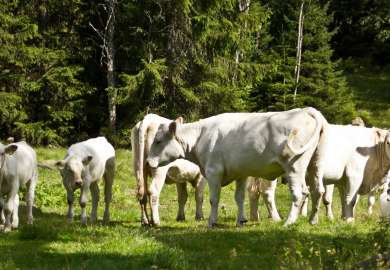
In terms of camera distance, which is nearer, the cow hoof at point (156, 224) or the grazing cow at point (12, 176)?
the grazing cow at point (12, 176)

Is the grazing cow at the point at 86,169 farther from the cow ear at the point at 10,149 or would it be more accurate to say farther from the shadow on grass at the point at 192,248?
the shadow on grass at the point at 192,248

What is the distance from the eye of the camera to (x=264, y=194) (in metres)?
14.8

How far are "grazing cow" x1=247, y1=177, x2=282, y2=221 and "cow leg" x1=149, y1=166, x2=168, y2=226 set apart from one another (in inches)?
81.0

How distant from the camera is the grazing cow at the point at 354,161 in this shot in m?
13.5

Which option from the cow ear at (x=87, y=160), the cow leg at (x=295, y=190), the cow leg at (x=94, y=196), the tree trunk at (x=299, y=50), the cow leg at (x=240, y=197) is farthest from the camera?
the tree trunk at (x=299, y=50)

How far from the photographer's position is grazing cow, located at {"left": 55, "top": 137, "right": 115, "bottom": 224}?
13.4 meters

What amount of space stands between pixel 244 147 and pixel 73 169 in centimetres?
355

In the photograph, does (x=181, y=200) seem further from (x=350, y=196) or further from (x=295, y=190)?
(x=295, y=190)

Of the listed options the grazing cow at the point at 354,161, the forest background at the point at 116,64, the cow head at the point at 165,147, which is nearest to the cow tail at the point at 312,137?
the grazing cow at the point at 354,161

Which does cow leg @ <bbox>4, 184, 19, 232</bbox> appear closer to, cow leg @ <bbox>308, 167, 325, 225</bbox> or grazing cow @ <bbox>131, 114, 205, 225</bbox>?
grazing cow @ <bbox>131, 114, 205, 225</bbox>

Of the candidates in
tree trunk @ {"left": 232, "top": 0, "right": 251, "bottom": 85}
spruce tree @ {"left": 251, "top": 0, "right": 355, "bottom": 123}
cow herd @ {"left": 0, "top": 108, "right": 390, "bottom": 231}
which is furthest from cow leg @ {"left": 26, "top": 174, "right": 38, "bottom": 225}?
spruce tree @ {"left": 251, "top": 0, "right": 355, "bottom": 123}

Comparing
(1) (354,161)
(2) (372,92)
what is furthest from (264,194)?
(2) (372,92)

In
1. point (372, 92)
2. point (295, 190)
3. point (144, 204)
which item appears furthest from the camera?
point (372, 92)

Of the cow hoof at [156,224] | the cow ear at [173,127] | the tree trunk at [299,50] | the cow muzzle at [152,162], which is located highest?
the tree trunk at [299,50]
